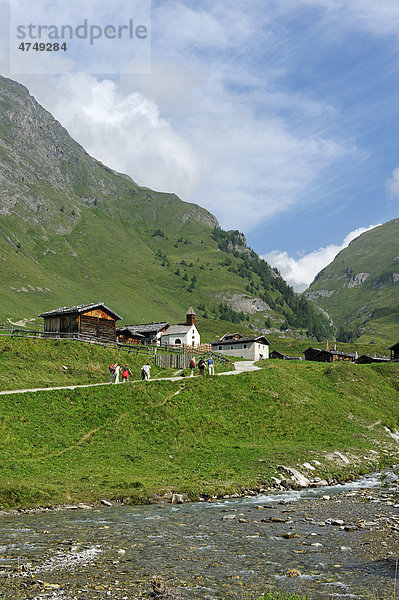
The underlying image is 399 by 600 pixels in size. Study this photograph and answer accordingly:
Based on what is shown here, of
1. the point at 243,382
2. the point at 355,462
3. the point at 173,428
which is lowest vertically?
the point at 355,462

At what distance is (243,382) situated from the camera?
174 feet

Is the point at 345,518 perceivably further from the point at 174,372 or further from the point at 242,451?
the point at 174,372

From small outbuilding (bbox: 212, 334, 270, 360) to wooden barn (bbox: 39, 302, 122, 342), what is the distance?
56283 mm

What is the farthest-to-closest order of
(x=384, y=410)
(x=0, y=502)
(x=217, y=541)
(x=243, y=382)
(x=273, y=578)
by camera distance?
(x=384, y=410) < (x=243, y=382) < (x=0, y=502) < (x=217, y=541) < (x=273, y=578)

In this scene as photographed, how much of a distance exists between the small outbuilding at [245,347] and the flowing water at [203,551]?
108 metres

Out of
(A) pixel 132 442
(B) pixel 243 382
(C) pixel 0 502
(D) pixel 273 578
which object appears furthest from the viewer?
(B) pixel 243 382

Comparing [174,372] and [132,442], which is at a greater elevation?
[174,372]

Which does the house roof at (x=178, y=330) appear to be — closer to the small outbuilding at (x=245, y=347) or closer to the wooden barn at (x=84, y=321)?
the small outbuilding at (x=245, y=347)

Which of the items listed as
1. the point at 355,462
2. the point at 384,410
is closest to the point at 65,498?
the point at 355,462

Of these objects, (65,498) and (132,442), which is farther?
(132,442)

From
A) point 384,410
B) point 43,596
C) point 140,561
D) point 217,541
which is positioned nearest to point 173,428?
point 217,541

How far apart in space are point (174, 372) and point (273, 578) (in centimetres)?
5012

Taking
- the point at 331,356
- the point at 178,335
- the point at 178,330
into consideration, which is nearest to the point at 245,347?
the point at 178,335

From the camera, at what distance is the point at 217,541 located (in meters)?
16.5
